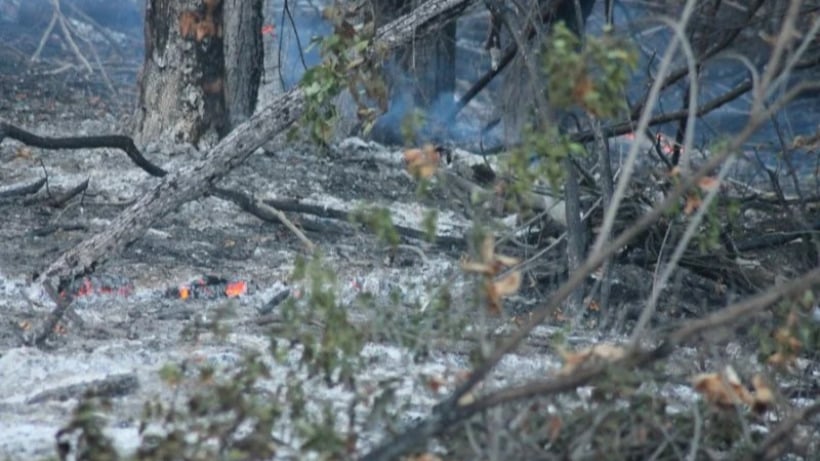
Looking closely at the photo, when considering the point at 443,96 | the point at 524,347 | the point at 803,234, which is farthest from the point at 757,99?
the point at 443,96

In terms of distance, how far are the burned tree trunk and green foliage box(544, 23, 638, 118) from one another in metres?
5.52

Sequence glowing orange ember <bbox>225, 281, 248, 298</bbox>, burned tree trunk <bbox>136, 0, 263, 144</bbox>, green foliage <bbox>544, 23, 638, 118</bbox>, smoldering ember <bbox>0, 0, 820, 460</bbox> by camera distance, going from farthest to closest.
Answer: burned tree trunk <bbox>136, 0, 263, 144</bbox> < glowing orange ember <bbox>225, 281, 248, 298</bbox> < green foliage <bbox>544, 23, 638, 118</bbox> < smoldering ember <bbox>0, 0, 820, 460</bbox>

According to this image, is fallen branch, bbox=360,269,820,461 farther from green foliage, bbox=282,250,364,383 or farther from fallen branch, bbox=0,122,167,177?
fallen branch, bbox=0,122,167,177

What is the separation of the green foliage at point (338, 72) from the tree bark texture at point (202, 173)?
0.20 m

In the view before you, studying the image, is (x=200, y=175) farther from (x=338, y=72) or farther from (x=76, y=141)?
(x=76, y=141)

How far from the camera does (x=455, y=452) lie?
11.9 feet

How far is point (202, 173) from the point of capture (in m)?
5.74

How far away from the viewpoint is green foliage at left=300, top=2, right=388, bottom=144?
5.06m

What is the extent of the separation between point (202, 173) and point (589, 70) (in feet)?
7.68

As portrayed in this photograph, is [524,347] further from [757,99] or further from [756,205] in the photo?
[757,99]

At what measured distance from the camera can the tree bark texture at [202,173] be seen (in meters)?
5.56

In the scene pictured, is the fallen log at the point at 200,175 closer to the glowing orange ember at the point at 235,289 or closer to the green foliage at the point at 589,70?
the glowing orange ember at the point at 235,289

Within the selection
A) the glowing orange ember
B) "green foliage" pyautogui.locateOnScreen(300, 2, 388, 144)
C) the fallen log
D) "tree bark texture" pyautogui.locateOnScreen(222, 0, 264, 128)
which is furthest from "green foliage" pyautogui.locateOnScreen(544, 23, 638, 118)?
"tree bark texture" pyautogui.locateOnScreen(222, 0, 264, 128)

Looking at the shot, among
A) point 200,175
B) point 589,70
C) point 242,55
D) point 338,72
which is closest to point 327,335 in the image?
point 589,70
